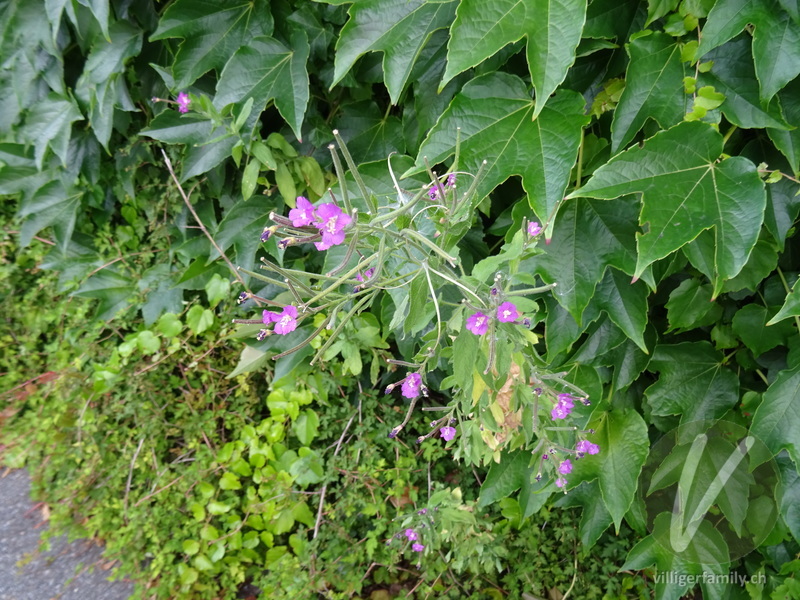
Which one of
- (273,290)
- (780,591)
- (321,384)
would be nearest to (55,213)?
(273,290)

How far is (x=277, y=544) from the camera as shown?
1.89 m

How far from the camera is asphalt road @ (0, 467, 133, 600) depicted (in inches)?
78.1

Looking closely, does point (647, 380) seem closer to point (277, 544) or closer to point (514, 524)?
point (514, 524)

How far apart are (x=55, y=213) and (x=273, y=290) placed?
1.06 m

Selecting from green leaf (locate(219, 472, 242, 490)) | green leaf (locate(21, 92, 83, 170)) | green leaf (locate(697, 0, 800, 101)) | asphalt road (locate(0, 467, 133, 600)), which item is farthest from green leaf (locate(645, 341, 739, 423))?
→ asphalt road (locate(0, 467, 133, 600))

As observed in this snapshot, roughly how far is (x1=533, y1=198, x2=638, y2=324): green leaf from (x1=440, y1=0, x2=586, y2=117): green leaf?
29 cm

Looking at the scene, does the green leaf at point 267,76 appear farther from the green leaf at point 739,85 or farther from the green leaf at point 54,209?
the green leaf at point 54,209

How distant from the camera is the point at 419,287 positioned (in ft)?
2.47

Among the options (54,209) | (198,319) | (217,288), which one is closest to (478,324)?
(217,288)

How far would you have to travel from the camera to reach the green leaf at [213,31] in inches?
50.3

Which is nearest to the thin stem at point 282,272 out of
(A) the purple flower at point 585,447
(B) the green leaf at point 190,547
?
(A) the purple flower at point 585,447

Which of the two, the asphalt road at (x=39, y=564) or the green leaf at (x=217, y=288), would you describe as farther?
the asphalt road at (x=39, y=564)

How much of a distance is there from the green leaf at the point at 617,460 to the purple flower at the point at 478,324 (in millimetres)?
659
